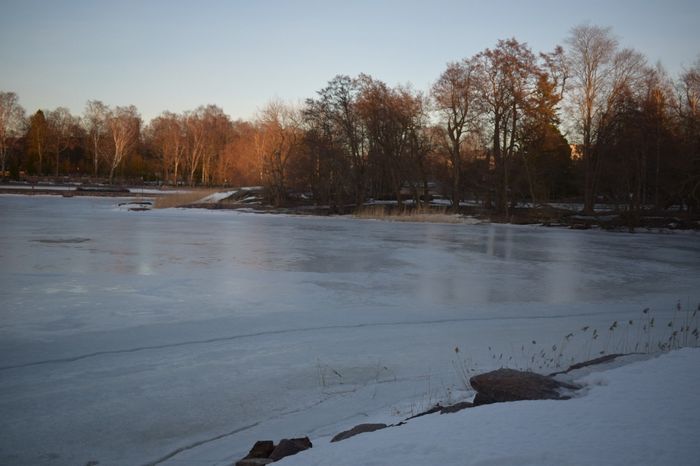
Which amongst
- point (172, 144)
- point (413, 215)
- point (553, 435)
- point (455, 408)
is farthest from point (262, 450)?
point (172, 144)

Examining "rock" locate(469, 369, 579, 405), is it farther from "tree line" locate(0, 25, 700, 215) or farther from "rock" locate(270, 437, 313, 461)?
"tree line" locate(0, 25, 700, 215)

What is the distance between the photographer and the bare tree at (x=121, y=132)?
235ft

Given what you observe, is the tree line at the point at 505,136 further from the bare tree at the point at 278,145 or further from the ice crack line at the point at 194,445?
the ice crack line at the point at 194,445

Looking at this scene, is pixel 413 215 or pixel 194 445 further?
pixel 413 215

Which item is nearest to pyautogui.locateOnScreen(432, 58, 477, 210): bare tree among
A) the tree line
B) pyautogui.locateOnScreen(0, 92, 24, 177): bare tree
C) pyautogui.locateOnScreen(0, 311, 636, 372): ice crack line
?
the tree line

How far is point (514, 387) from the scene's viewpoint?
412 cm

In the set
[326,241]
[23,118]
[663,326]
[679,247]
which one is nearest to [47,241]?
[326,241]

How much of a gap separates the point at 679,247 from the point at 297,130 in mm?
33514

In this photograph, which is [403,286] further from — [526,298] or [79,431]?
→ [79,431]

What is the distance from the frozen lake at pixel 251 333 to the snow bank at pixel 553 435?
3.59 feet

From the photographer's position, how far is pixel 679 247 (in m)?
20.0

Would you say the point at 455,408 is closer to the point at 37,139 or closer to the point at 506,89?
the point at 506,89

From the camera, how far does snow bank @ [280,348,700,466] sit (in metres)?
2.67

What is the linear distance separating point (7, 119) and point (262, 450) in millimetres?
82023
